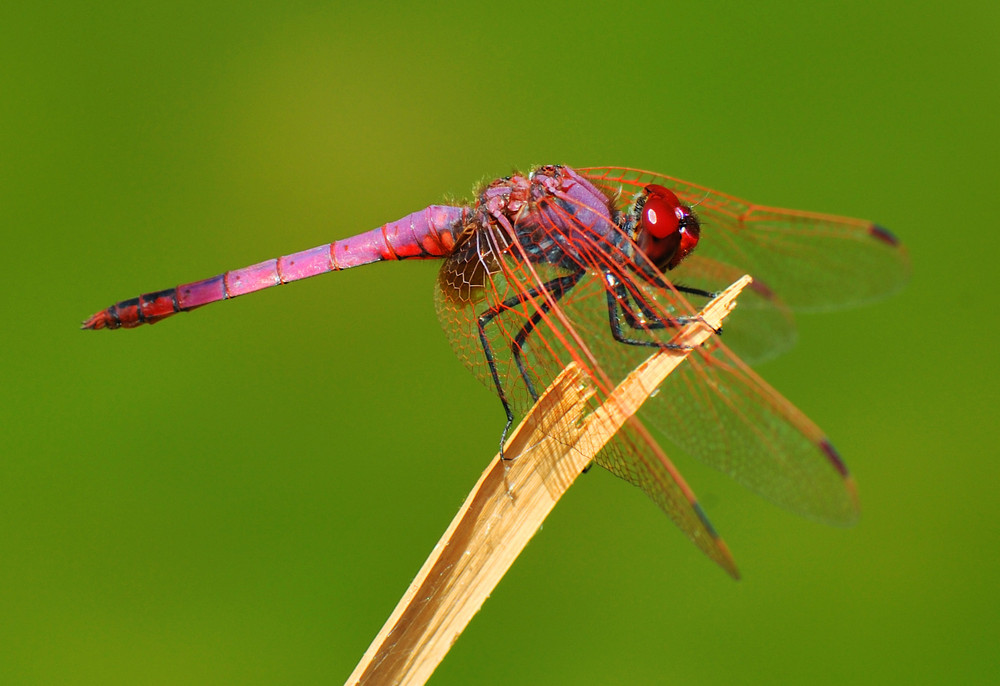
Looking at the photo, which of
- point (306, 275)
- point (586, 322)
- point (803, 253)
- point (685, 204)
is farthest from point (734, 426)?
point (306, 275)

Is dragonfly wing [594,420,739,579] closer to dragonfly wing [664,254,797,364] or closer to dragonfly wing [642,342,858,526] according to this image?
dragonfly wing [642,342,858,526]

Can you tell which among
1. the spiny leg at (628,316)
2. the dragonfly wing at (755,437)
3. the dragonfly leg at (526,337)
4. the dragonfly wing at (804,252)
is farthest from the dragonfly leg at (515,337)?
the dragonfly wing at (804,252)

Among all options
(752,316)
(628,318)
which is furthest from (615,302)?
(752,316)

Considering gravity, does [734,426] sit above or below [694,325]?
below

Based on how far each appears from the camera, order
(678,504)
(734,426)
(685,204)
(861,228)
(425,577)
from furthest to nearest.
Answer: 1. (861,228)
2. (685,204)
3. (734,426)
4. (678,504)
5. (425,577)

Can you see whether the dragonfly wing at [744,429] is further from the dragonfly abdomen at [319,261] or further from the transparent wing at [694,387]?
the dragonfly abdomen at [319,261]

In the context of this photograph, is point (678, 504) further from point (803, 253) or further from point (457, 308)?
point (803, 253)

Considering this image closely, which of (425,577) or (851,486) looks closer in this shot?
(425,577)
